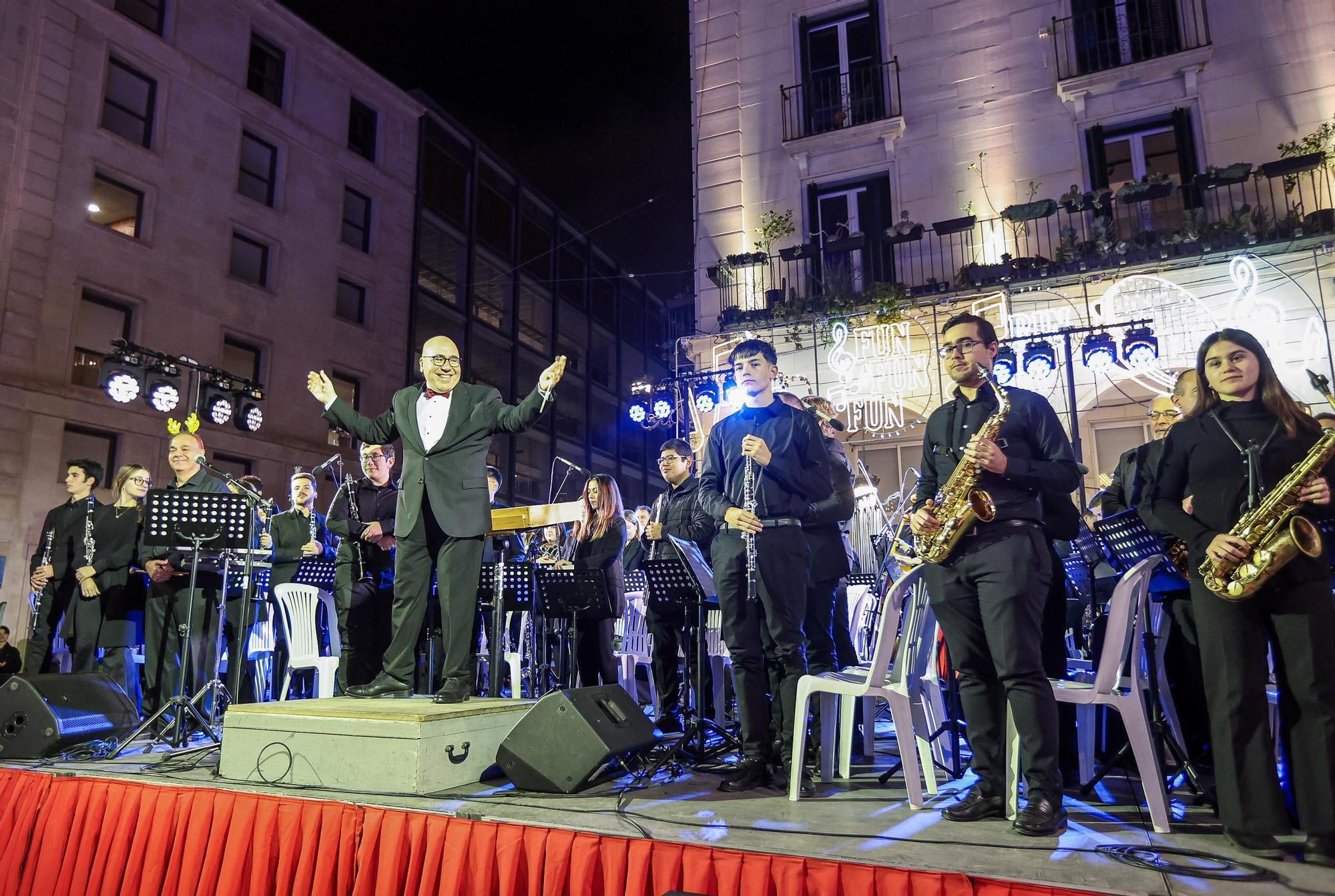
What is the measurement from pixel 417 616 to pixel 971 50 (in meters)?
12.6

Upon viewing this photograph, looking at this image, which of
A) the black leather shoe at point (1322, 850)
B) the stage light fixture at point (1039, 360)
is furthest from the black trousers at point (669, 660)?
the stage light fixture at point (1039, 360)

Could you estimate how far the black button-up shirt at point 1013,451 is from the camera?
323 cm

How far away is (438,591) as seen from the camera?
175 inches

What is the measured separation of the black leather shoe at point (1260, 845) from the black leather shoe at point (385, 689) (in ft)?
12.2

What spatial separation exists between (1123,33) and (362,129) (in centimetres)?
1669

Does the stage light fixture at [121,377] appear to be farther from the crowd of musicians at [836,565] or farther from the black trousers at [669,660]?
the black trousers at [669,660]

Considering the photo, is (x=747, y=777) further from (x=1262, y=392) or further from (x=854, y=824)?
(x=1262, y=392)

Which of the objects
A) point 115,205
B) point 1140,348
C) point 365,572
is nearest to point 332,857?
point 365,572

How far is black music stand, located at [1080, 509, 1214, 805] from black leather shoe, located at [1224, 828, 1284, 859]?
72 centimetres

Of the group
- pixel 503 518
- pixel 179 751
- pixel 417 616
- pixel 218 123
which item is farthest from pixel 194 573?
pixel 218 123

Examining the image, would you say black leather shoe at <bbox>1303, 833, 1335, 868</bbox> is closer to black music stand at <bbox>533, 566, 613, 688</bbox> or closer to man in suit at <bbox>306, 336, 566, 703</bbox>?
man in suit at <bbox>306, 336, 566, 703</bbox>

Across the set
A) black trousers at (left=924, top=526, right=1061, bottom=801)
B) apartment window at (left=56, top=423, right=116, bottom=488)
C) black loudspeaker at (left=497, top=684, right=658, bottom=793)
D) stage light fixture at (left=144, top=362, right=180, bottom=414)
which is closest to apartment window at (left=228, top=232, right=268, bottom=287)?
apartment window at (left=56, top=423, right=116, bottom=488)

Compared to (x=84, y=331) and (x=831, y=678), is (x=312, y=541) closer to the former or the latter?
(x=831, y=678)

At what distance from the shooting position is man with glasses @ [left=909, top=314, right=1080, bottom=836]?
120 inches
